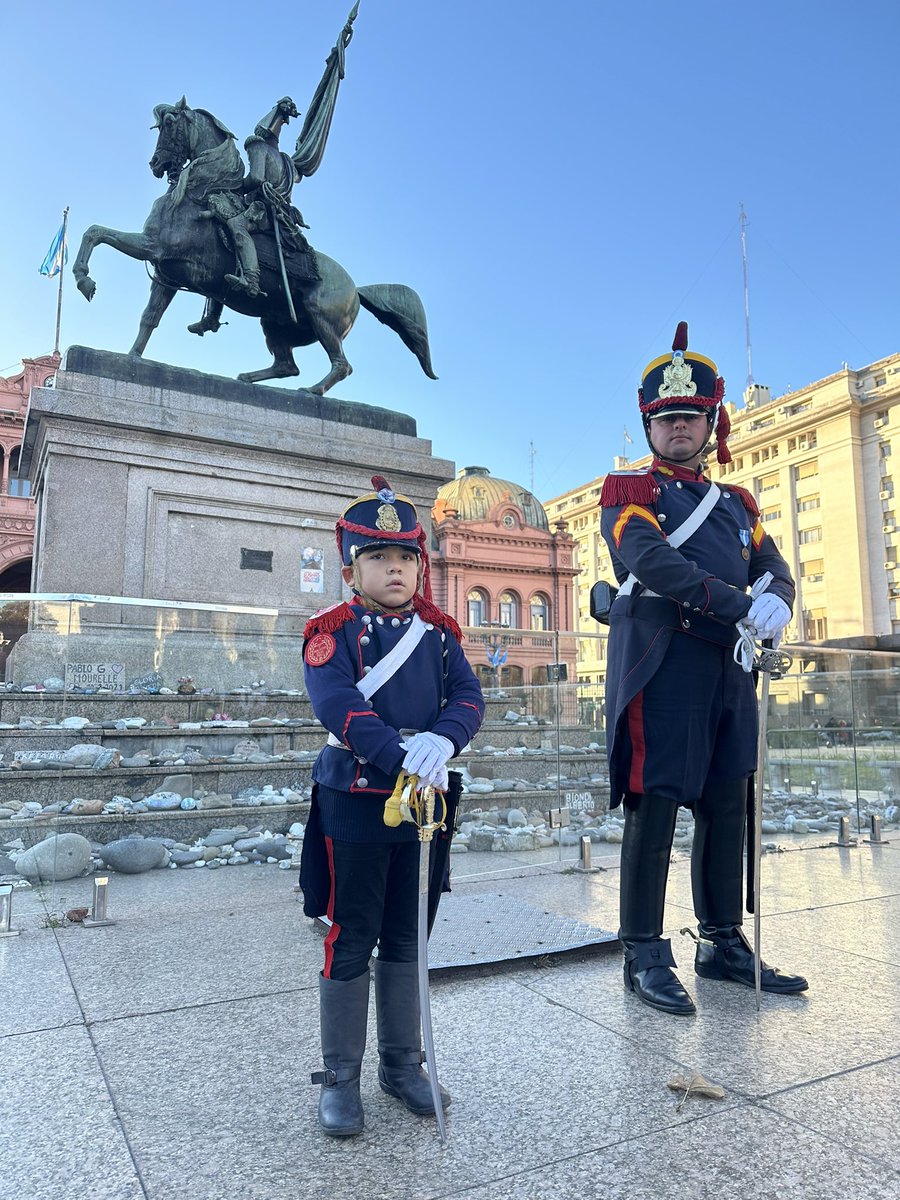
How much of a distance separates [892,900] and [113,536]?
6643 millimetres

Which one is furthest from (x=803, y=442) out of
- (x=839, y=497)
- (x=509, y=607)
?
(x=509, y=607)

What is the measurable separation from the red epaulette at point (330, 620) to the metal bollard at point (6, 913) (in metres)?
2.27

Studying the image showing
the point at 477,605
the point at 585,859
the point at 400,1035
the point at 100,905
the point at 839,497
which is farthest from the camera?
the point at 839,497

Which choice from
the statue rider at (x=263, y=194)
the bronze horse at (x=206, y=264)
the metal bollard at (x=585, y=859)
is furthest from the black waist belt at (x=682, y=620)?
the bronze horse at (x=206, y=264)

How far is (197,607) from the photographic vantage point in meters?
5.92

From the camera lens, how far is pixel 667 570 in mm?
2779

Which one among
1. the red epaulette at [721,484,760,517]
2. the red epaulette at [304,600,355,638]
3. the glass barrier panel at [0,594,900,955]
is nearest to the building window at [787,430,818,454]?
the glass barrier panel at [0,594,900,955]

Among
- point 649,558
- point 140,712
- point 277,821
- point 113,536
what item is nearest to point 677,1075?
point 649,558

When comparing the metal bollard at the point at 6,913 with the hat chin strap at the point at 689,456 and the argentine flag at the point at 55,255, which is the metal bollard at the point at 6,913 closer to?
the hat chin strap at the point at 689,456

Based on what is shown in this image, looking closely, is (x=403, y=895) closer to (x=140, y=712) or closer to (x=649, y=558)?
(x=649, y=558)

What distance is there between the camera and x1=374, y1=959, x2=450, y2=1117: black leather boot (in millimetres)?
2088

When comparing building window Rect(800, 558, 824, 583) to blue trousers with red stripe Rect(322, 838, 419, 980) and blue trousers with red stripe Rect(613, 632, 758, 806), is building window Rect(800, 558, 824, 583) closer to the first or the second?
blue trousers with red stripe Rect(613, 632, 758, 806)

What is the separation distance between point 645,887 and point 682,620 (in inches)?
37.1

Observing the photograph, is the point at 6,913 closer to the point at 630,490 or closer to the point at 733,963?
the point at 733,963
